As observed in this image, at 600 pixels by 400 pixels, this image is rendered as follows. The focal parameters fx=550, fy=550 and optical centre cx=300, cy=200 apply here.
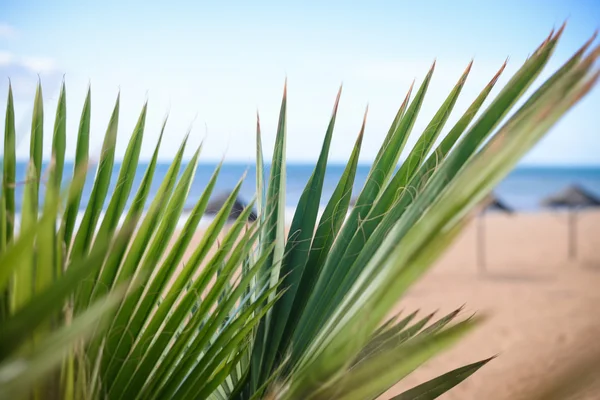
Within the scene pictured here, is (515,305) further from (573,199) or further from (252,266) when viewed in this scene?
(252,266)

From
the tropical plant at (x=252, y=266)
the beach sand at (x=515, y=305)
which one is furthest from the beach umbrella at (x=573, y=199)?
the tropical plant at (x=252, y=266)

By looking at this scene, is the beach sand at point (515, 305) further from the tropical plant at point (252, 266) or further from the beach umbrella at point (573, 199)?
the beach umbrella at point (573, 199)

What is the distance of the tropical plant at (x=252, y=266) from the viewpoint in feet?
1.69

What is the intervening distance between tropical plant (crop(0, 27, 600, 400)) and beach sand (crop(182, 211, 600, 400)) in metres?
0.14

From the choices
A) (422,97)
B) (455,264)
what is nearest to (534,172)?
(455,264)

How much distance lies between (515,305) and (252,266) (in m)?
8.68

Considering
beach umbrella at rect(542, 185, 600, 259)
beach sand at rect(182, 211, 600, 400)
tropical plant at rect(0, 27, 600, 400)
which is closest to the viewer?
tropical plant at rect(0, 27, 600, 400)

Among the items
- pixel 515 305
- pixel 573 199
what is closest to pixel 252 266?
pixel 515 305

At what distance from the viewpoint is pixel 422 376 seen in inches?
225

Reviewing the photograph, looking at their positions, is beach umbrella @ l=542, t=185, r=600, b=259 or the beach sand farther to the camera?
beach umbrella @ l=542, t=185, r=600, b=259

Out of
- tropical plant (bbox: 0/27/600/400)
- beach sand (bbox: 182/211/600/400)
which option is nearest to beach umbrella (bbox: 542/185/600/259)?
beach sand (bbox: 182/211/600/400)

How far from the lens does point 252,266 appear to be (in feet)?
2.99

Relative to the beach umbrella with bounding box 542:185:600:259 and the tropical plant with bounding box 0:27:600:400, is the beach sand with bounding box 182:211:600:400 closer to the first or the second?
the tropical plant with bounding box 0:27:600:400

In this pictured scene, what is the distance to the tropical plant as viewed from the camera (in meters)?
0.51
